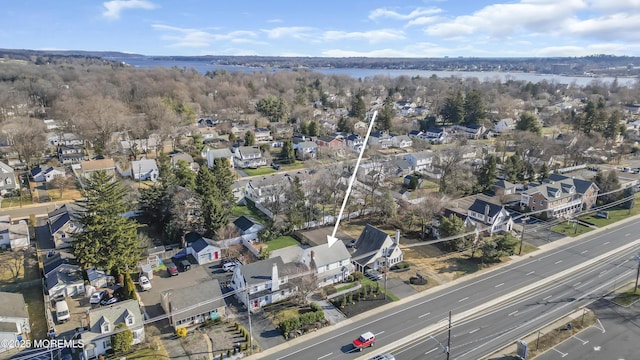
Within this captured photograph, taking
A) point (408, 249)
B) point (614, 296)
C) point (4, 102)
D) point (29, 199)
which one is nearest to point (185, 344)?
point (408, 249)

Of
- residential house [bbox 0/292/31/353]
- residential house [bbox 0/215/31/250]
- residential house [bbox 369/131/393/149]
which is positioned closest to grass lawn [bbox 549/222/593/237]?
residential house [bbox 369/131/393/149]

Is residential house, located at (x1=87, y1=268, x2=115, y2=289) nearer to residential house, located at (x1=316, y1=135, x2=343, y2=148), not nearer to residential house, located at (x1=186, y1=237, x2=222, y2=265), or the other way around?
residential house, located at (x1=186, y1=237, x2=222, y2=265)

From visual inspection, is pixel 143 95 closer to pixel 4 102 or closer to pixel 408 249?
pixel 4 102

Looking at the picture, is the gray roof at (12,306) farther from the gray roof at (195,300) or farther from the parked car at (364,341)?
the parked car at (364,341)

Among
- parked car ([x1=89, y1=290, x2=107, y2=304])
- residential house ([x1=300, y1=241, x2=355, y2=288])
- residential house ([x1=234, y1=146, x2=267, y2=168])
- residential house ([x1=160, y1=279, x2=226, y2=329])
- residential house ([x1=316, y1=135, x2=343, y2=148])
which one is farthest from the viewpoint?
Result: residential house ([x1=316, y1=135, x2=343, y2=148])

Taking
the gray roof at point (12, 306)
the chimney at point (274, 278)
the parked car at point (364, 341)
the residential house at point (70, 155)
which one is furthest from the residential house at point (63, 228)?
the residential house at point (70, 155)

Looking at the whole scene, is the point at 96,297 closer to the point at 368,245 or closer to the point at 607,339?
the point at 368,245

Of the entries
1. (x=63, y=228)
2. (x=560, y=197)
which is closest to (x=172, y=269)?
(x=63, y=228)
